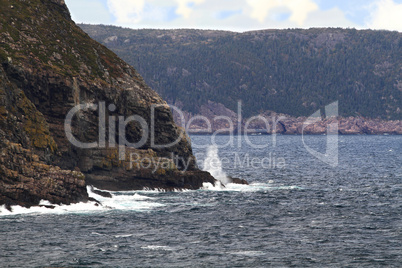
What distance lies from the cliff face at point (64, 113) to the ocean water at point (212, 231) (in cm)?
333

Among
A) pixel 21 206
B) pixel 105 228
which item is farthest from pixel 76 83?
pixel 105 228

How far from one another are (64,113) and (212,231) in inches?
1249

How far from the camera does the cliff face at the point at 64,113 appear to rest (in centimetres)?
6388

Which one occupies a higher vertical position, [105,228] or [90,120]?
[90,120]

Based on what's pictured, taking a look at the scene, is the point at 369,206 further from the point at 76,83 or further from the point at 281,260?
the point at 76,83

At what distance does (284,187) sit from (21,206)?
4696 cm

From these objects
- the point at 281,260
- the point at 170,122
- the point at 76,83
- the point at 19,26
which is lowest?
the point at 281,260

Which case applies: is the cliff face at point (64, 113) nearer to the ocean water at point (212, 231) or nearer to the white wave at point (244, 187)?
the white wave at point (244, 187)

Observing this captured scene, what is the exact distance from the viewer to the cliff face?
63875mm

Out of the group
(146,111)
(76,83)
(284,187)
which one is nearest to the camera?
(76,83)

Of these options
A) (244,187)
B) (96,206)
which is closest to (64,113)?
(96,206)

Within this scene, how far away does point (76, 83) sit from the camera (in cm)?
8019

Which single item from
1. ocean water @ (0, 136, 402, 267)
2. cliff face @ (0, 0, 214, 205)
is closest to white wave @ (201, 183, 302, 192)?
ocean water @ (0, 136, 402, 267)

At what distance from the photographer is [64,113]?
77.6 metres
